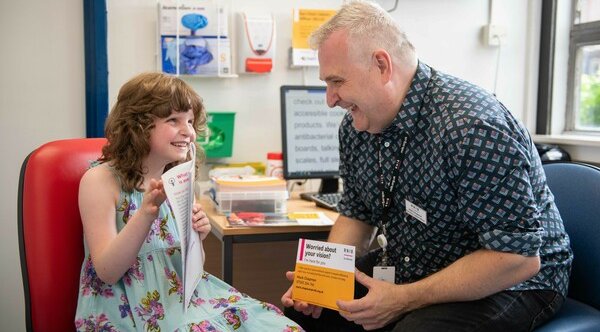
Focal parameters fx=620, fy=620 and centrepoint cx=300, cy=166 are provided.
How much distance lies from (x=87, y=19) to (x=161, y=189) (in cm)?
127

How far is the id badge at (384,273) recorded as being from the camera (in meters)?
1.62

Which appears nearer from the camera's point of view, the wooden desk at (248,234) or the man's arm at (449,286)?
the man's arm at (449,286)

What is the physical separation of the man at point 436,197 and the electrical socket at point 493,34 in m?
1.48

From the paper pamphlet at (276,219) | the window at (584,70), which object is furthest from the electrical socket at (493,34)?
the paper pamphlet at (276,219)

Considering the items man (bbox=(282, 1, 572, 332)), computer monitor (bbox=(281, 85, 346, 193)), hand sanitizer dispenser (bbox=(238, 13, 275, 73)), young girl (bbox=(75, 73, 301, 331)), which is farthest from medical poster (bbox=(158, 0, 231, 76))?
man (bbox=(282, 1, 572, 332))

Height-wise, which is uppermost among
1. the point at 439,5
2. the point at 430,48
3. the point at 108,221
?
the point at 439,5

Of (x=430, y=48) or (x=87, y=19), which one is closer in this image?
(x=87, y=19)

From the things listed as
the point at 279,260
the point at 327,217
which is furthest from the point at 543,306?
the point at 279,260

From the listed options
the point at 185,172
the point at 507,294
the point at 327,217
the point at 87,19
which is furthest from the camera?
the point at 87,19

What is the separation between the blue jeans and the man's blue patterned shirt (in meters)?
0.03

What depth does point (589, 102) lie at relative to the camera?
2924mm

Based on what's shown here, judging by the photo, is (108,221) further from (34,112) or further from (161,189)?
(34,112)

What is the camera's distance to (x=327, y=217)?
2.08 m

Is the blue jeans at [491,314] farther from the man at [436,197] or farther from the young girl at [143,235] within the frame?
the young girl at [143,235]
